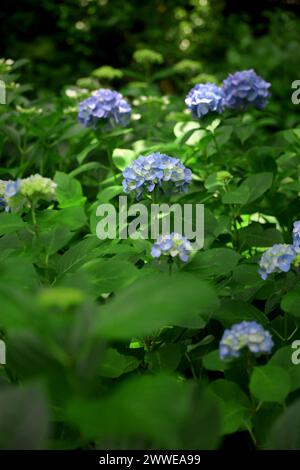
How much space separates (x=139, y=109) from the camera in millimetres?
2979

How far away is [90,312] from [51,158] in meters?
1.69

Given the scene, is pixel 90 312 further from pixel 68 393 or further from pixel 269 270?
pixel 269 270

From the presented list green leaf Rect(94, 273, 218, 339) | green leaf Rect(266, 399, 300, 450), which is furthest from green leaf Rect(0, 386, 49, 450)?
green leaf Rect(266, 399, 300, 450)

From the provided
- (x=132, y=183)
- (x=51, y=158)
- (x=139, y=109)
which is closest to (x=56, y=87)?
(x=139, y=109)

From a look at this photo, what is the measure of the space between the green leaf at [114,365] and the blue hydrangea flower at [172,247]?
22 centimetres

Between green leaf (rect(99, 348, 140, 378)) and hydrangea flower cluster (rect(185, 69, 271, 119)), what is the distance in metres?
0.98

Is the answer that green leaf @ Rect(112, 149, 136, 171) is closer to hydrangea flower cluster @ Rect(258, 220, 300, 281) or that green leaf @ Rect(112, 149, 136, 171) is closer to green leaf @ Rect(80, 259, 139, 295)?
green leaf @ Rect(80, 259, 139, 295)

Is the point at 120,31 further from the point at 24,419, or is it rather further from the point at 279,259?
the point at 24,419

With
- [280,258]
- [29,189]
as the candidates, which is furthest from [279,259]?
[29,189]

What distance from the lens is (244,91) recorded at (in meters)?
2.25

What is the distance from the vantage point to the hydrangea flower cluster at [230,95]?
2.12m

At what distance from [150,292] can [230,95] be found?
155 cm

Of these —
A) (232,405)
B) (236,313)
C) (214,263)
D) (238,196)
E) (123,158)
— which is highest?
(123,158)

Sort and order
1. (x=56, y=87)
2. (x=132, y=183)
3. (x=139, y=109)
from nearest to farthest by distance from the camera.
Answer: (x=132, y=183) → (x=139, y=109) → (x=56, y=87)
